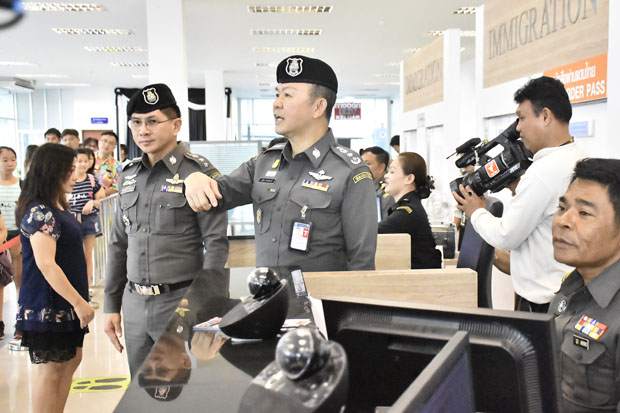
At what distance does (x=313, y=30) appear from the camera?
1023 centimetres

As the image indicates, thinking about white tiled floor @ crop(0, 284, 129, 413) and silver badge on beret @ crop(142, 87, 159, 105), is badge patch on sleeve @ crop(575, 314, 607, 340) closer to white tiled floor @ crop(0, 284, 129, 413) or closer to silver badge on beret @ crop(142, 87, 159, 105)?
silver badge on beret @ crop(142, 87, 159, 105)

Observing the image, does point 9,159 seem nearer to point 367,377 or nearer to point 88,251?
point 88,251

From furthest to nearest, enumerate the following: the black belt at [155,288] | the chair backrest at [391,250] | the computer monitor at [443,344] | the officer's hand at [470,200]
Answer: the chair backrest at [391,250], the officer's hand at [470,200], the black belt at [155,288], the computer monitor at [443,344]

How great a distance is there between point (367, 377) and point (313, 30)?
10065 millimetres

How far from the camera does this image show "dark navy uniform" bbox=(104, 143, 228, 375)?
209 centimetres

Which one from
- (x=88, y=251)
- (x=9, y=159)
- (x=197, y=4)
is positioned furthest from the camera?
(x=197, y=4)

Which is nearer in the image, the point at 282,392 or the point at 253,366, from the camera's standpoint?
the point at 282,392

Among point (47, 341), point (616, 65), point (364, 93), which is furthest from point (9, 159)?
point (364, 93)

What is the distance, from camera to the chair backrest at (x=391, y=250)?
276cm

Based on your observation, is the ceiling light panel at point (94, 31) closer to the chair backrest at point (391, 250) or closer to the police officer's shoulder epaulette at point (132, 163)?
the police officer's shoulder epaulette at point (132, 163)

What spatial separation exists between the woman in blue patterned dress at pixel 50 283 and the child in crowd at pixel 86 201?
294 cm

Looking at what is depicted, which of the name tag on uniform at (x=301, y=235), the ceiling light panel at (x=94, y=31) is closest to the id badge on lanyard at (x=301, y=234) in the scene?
the name tag on uniform at (x=301, y=235)

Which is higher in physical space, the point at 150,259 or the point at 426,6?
the point at 426,6

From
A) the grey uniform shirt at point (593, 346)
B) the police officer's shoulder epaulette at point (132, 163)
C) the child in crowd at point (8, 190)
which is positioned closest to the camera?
the grey uniform shirt at point (593, 346)
